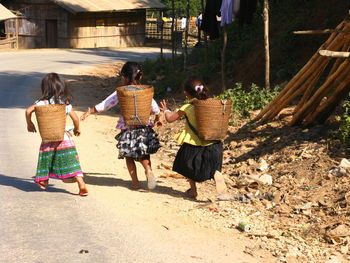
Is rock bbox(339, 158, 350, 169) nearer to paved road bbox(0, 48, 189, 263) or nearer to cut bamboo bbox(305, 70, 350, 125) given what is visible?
cut bamboo bbox(305, 70, 350, 125)

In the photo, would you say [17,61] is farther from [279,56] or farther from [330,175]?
[330,175]

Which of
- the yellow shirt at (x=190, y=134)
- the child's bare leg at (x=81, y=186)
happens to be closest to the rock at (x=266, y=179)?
the yellow shirt at (x=190, y=134)

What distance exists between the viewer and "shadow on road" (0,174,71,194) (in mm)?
7977

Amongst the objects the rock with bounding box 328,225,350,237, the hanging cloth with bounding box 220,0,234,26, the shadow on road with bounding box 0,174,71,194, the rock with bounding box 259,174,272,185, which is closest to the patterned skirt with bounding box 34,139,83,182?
the shadow on road with bounding box 0,174,71,194

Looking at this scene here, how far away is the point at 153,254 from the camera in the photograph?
5785mm

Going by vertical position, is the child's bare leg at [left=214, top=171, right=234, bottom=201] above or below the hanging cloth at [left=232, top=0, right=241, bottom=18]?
below

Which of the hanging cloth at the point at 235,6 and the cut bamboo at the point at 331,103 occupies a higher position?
the hanging cloth at the point at 235,6

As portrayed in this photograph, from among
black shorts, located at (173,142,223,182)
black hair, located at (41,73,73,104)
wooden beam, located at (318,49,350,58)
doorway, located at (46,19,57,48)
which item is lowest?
doorway, located at (46,19,57,48)

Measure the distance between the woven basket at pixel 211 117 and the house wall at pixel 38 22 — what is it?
36307 millimetres

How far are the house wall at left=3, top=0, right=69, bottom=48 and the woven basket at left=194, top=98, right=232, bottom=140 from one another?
119 ft

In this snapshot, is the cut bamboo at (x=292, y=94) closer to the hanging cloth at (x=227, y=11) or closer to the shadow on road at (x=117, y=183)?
the shadow on road at (x=117, y=183)

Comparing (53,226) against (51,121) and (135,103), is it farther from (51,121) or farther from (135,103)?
(135,103)

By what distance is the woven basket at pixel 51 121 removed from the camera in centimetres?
720

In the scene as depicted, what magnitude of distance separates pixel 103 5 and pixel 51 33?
3.89 m
